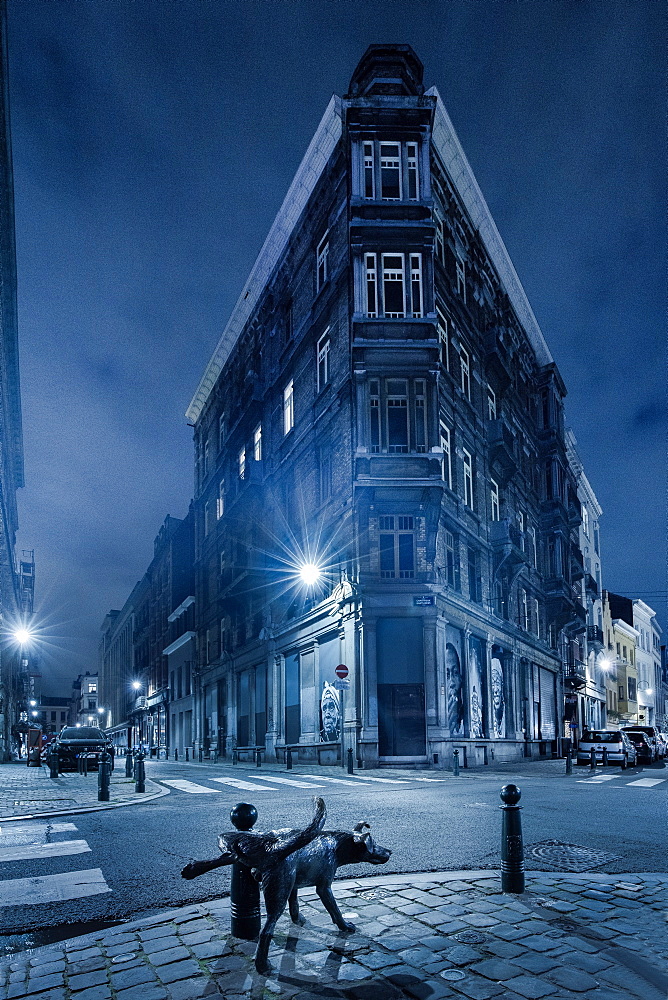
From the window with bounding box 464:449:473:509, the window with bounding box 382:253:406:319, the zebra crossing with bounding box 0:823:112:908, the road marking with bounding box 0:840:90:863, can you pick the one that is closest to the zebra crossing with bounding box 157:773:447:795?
the zebra crossing with bounding box 0:823:112:908

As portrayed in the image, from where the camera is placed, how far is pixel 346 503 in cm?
2669

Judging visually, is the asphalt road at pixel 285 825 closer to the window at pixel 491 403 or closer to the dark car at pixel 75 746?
the dark car at pixel 75 746

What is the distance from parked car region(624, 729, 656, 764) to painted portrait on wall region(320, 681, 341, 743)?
11.0 meters

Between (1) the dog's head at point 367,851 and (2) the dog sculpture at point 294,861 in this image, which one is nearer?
(2) the dog sculpture at point 294,861

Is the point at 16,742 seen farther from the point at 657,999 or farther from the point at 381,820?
the point at 657,999

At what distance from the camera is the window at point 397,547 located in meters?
26.2

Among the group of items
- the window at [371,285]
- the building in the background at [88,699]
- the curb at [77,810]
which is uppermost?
the window at [371,285]

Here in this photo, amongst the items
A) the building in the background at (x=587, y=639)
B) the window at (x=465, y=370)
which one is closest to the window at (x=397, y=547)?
the window at (x=465, y=370)

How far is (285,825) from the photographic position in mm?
10008

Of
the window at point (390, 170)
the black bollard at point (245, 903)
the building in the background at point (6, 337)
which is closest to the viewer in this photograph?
the black bollard at point (245, 903)

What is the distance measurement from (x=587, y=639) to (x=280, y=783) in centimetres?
4503

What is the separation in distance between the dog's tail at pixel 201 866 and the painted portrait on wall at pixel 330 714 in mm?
23254

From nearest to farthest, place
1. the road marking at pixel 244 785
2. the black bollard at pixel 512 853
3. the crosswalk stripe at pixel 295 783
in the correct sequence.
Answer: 1. the black bollard at pixel 512 853
2. the road marking at pixel 244 785
3. the crosswalk stripe at pixel 295 783

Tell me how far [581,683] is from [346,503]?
30869 mm
